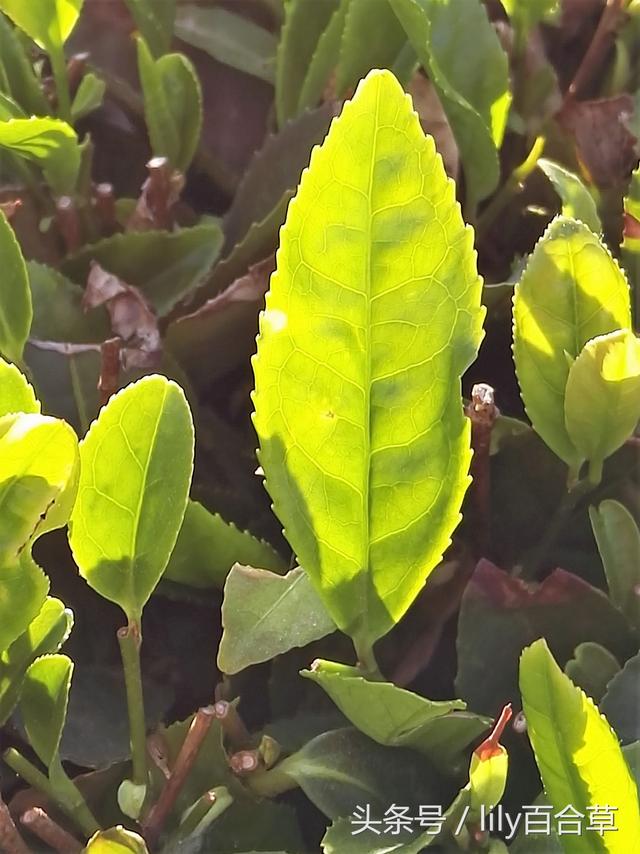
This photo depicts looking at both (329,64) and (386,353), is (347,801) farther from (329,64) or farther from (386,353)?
(329,64)

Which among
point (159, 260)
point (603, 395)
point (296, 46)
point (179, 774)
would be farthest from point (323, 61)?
point (179, 774)

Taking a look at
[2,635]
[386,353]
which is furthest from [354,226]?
[2,635]

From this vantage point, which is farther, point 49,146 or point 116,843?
point 49,146

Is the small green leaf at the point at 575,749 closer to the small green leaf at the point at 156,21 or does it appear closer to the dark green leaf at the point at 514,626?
the dark green leaf at the point at 514,626

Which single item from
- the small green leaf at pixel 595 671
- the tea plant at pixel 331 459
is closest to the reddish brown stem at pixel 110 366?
the tea plant at pixel 331 459

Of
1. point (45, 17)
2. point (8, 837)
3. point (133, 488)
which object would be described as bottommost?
point (8, 837)

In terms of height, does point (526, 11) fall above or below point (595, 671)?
above

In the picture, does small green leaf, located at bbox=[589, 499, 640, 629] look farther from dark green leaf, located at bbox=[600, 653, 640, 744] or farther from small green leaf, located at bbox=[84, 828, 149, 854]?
small green leaf, located at bbox=[84, 828, 149, 854]

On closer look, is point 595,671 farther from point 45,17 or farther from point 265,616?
point 45,17
